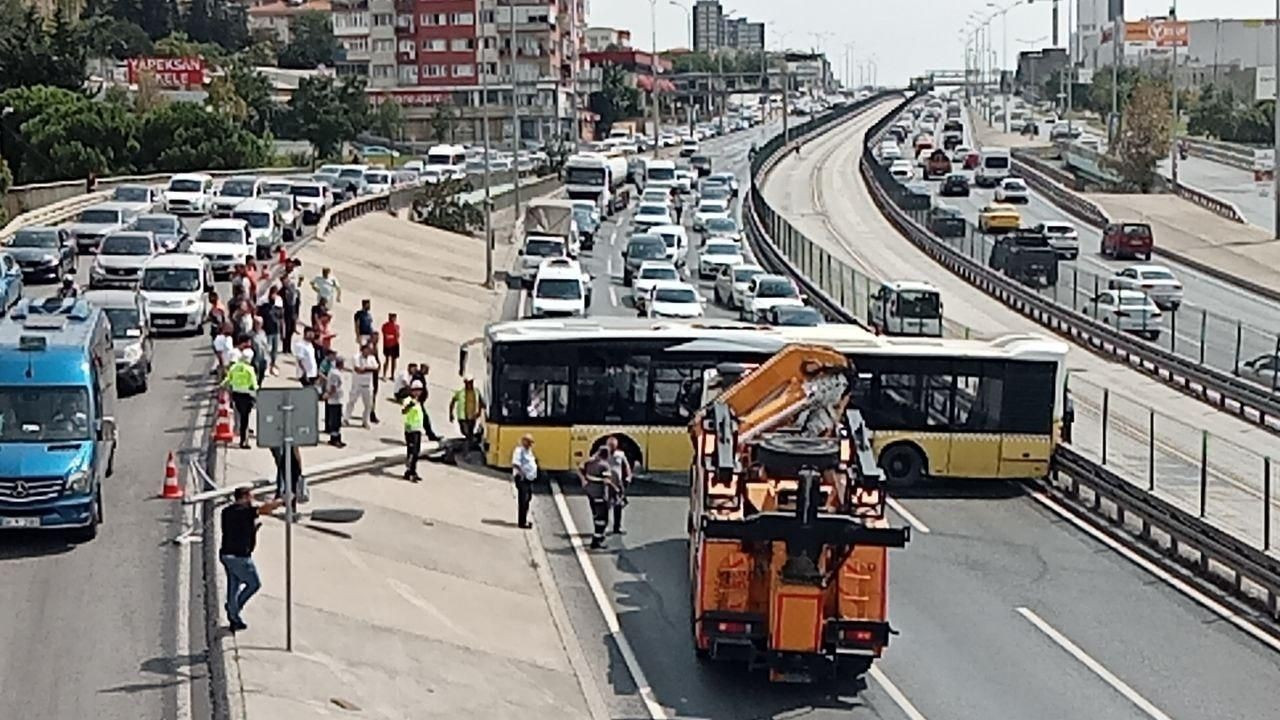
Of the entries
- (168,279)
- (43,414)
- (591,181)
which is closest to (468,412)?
(43,414)

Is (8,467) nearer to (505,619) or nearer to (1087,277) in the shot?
(505,619)

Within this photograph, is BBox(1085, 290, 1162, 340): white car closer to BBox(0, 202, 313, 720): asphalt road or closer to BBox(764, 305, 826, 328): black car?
BBox(764, 305, 826, 328): black car

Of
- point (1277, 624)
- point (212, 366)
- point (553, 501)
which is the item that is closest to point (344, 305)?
point (212, 366)

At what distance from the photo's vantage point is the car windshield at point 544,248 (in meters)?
59.2

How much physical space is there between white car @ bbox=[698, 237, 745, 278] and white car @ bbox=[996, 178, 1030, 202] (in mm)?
39160

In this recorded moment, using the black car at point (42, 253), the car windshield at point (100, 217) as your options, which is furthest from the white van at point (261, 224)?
the black car at point (42, 253)

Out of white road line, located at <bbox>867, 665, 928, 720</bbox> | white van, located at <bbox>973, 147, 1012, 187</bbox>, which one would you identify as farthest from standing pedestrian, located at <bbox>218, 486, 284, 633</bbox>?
white van, located at <bbox>973, 147, 1012, 187</bbox>

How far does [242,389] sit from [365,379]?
4.59m

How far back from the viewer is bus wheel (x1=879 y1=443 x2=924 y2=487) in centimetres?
3020

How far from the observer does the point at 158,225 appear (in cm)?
5075

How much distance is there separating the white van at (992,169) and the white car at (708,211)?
31.0m

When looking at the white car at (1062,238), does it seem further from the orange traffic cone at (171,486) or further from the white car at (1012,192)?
the orange traffic cone at (171,486)

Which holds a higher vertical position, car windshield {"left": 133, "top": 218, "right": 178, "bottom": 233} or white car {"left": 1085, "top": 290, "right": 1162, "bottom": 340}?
car windshield {"left": 133, "top": 218, "right": 178, "bottom": 233}

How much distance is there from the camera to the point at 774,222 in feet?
245
